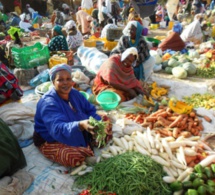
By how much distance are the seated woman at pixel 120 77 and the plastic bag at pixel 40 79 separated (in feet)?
3.77

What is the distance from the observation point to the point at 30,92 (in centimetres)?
508

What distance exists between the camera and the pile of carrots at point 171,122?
3365mm

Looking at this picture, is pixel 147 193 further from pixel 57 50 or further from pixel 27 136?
pixel 57 50

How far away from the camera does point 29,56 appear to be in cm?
540

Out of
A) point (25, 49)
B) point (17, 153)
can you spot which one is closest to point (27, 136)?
point (17, 153)

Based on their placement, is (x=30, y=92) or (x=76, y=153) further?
(x=30, y=92)

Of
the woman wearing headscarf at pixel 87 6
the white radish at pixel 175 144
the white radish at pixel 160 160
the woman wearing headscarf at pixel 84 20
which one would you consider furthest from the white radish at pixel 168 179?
the woman wearing headscarf at pixel 87 6

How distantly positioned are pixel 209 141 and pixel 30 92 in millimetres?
3509

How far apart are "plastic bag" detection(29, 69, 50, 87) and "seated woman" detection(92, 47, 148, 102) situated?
1148 millimetres

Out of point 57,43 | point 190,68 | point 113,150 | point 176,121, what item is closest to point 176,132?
point 176,121

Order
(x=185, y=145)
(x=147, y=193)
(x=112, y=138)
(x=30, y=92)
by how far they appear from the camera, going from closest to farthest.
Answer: (x=147, y=193), (x=185, y=145), (x=112, y=138), (x=30, y=92)

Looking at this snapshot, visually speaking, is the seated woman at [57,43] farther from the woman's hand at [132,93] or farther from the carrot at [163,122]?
the carrot at [163,122]

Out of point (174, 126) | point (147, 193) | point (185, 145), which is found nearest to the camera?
point (147, 193)

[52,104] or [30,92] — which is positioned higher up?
[52,104]
